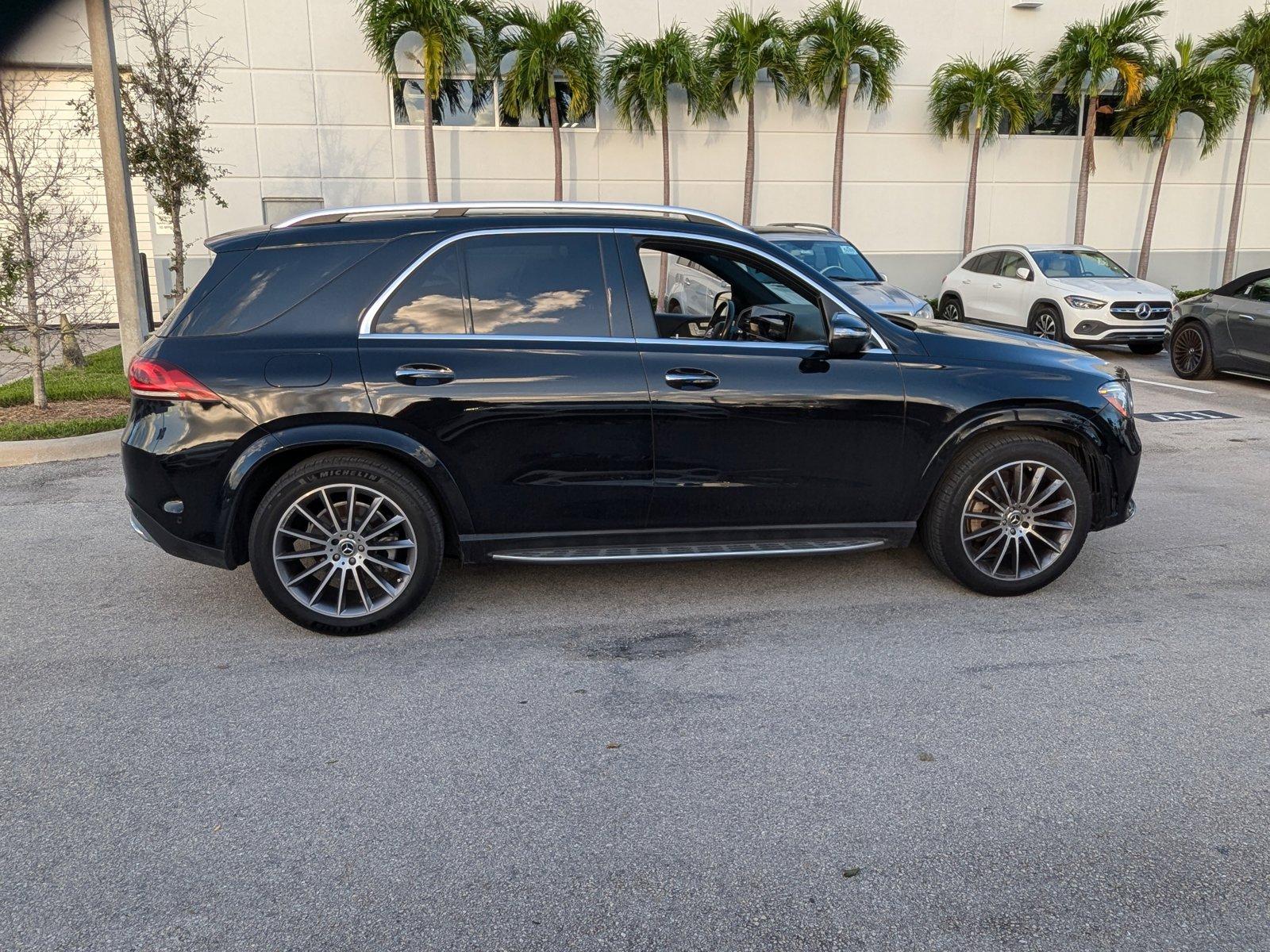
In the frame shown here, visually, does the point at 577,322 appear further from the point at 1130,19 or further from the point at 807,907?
the point at 1130,19

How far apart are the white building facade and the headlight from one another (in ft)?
51.0

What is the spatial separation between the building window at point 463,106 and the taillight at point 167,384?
15530 millimetres

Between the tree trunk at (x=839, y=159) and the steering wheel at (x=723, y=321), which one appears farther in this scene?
the tree trunk at (x=839, y=159)

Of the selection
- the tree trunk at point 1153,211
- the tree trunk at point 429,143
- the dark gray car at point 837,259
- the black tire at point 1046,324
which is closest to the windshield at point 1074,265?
the black tire at point 1046,324

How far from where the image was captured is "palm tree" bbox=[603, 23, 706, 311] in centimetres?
1802

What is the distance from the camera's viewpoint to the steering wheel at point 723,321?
5.39 meters

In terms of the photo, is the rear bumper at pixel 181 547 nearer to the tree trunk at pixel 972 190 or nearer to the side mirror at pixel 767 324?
the side mirror at pixel 767 324

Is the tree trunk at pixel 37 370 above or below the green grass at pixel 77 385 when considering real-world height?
above

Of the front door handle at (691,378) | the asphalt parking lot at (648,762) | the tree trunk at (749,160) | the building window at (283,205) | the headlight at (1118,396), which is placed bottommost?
the asphalt parking lot at (648,762)

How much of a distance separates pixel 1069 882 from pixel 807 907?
2.53ft

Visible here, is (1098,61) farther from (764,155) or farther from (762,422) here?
(762,422)

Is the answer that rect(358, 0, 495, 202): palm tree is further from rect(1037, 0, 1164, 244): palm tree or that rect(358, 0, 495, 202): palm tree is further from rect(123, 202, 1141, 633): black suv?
rect(123, 202, 1141, 633): black suv

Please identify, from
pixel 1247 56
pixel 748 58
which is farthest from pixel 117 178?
pixel 1247 56

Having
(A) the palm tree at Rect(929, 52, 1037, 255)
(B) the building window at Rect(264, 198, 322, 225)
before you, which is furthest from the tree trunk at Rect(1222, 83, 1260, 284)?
(B) the building window at Rect(264, 198, 322, 225)
